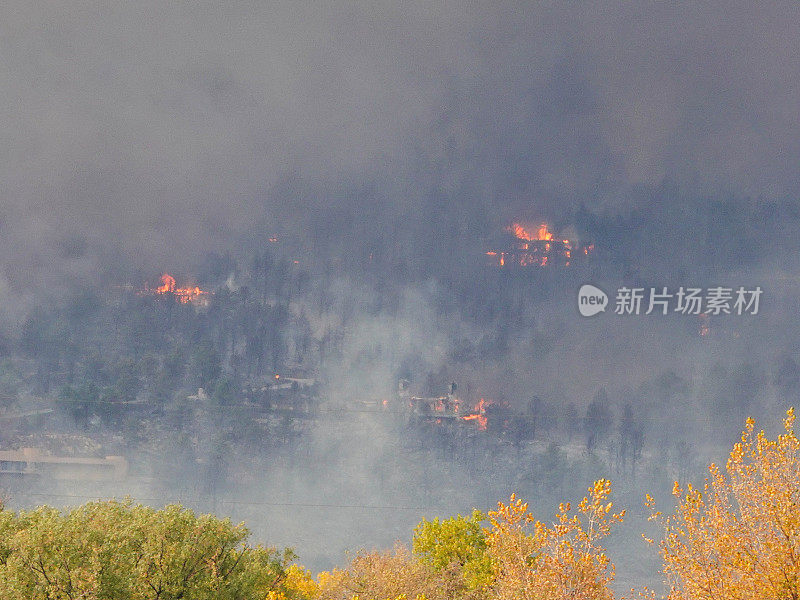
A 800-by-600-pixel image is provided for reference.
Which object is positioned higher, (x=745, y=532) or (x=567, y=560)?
(x=745, y=532)

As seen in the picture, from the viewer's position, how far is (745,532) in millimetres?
18281

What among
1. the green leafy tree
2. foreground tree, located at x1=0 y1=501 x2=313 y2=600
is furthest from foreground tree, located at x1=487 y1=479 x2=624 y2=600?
the green leafy tree

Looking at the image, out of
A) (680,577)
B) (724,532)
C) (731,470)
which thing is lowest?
(680,577)

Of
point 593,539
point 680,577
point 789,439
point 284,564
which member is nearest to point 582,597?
point 593,539

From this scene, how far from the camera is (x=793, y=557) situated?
17.6 m

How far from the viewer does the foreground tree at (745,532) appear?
17.6m

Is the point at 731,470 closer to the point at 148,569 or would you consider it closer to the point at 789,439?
the point at 789,439

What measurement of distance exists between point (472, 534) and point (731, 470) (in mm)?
37258

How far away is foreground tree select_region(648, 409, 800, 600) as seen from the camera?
57.8 ft

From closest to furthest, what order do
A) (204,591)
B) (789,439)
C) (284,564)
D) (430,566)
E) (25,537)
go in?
1. (789,439)
2. (25,537)
3. (204,591)
4. (284,564)
5. (430,566)

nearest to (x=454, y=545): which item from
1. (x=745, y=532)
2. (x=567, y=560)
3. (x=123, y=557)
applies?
(x=123, y=557)

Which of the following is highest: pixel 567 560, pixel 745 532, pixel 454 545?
pixel 745 532

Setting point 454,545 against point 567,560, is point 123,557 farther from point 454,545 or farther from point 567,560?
point 454,545

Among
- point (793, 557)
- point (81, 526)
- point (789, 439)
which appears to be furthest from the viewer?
point (81, 526)
